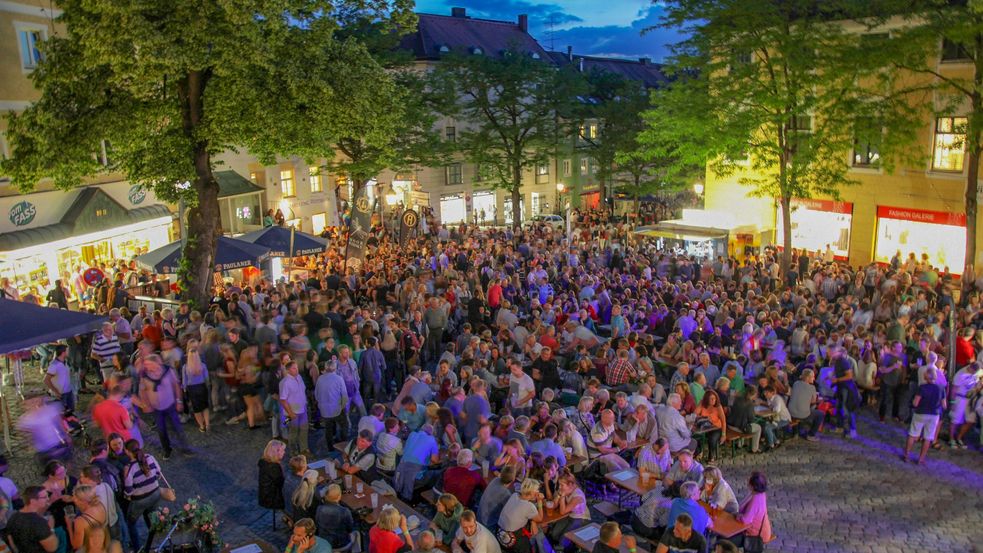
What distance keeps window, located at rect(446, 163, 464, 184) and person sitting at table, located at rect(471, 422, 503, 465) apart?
120 feet

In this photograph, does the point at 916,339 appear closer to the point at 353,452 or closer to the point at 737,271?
the point at 737,271

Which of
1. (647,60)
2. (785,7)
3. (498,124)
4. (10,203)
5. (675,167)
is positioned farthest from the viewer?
(647,60)

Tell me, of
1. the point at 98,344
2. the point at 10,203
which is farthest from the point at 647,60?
the point at 98,344

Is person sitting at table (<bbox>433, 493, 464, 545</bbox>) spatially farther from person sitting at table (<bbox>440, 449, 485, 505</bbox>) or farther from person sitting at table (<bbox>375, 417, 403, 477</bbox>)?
person sitting at table (<bbox>375, 417, 403, 477</bbox>)

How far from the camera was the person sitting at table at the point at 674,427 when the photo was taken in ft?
32.8

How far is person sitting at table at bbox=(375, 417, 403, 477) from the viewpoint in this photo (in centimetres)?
949

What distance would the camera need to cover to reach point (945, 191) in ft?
74.9

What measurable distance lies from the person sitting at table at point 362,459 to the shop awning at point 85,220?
15104 millimetres

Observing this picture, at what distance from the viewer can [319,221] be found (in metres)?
39.3

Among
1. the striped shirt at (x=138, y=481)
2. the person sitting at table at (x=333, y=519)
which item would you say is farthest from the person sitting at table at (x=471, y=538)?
the striped shirt at (x=138, y=481)

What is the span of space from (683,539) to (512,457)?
2179mm

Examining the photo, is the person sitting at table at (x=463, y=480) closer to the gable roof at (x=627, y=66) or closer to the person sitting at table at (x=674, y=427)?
the person sitting at table at (x=674, y=427)

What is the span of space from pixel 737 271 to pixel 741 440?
9757 millimetres

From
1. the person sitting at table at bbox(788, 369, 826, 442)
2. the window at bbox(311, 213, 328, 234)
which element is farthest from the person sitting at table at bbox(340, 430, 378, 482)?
the window at bbox(311, 213, 328, 234)
